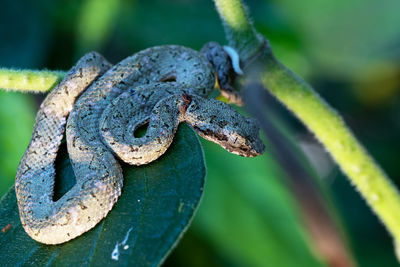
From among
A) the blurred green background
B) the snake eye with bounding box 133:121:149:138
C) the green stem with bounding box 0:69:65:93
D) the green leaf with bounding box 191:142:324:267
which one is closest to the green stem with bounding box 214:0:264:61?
the snake eye with bounding box 133:121:149:138

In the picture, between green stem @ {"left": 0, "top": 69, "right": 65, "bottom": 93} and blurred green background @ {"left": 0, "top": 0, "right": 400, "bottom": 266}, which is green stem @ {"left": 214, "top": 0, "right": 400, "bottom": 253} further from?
green stem @ {"left": 0, "top": 69, "right": 65, "bottom": 93}

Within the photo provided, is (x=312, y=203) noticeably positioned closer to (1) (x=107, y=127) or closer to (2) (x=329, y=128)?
(2) (x=329, y=128)

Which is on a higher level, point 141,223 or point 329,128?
point 329,128

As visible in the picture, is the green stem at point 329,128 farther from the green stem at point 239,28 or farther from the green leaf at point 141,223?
the green leaf at point 141,223

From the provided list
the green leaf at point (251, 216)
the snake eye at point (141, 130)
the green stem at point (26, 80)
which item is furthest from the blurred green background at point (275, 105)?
the green stem at point (26, 80)

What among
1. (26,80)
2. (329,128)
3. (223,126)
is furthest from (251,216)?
(26,80)

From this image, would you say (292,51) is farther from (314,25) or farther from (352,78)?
(352,78)

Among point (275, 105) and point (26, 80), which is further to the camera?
point (275, 105)
